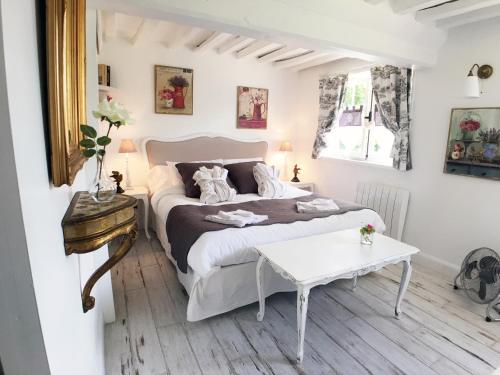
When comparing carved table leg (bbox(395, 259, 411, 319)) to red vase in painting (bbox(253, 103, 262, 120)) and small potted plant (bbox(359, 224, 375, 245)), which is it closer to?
small potted plant (bbox(359, 224, 375, 245))

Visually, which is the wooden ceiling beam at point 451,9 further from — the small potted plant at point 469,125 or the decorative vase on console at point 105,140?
the decorative vase on console at point 105,140

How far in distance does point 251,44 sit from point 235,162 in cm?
145

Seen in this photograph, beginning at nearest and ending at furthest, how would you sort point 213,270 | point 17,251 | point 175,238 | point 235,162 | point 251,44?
point 17,251 → point 213,270 → point 175,238 → point 251,44 → point 235,162

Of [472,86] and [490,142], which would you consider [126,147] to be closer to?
[472,86]

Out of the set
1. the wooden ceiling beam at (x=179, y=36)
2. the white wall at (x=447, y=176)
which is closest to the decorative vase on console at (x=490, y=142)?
the white wall at (x=447, y=176)

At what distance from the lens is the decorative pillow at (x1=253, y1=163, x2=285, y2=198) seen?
11.0 ft

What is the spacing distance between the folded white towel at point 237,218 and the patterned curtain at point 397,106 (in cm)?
174

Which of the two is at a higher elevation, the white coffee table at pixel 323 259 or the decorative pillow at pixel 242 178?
the decorative pillow at pixel 242 178

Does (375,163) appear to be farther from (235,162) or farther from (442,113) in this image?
(235,162)

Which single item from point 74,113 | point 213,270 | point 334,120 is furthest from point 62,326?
point 334,120

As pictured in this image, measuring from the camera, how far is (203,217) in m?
2.42

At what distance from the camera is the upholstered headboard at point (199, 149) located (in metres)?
3.77

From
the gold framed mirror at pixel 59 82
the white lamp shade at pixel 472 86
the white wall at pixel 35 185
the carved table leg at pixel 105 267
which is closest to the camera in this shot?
the white wall at pixel 35 185

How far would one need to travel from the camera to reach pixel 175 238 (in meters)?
2.39
